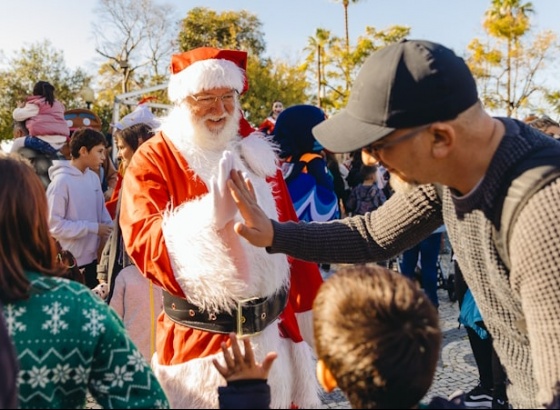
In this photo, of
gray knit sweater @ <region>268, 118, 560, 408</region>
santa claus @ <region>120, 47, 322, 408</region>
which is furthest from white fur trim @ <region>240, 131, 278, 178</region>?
gray knit sweater @ <region>268, 118, 560, 408</region>

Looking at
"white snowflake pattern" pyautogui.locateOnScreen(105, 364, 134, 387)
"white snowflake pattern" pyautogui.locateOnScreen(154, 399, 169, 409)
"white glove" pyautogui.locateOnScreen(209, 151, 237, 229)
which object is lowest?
"white snowflake pattern" pyautogui.locateOnScreen(154, 399, 169, 409)

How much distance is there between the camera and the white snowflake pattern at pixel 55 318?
46.7 inches

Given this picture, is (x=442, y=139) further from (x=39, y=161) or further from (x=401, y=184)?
(x=39, y=161)

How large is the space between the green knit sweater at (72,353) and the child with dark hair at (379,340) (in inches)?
17.4

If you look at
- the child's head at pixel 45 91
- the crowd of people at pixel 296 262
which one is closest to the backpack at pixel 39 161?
the child's head at pixel 45 91

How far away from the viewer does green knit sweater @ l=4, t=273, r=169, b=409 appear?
1178 millimetres

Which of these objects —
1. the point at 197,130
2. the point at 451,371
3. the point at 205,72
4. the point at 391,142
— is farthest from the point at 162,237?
the point at 451,371

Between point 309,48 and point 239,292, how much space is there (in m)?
30.7

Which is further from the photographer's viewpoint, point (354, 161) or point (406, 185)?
point (354, 161)

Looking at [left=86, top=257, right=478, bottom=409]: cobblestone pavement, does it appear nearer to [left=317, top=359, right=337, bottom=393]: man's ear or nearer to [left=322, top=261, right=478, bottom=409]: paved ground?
[left=322, top=261, right=478, bottom=409]: paved ground

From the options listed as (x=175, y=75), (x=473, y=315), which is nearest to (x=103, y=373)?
(x=175, y=75)

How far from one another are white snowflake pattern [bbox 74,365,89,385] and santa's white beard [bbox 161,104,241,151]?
1204 mm

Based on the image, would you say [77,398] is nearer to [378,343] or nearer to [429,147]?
[378,343]

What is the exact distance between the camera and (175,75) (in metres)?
2.46
